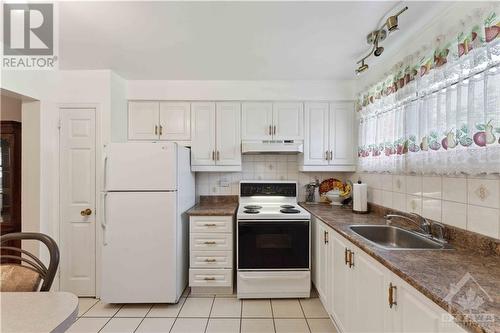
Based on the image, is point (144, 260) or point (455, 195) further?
point (144, 260)

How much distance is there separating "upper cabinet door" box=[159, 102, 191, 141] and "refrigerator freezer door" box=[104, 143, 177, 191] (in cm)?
61

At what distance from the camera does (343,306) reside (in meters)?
1.79

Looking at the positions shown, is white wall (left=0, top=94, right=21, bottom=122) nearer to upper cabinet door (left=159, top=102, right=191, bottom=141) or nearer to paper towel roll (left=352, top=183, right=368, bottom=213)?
upper cabinet door (left=159, top=102, right=191, bottom=141)

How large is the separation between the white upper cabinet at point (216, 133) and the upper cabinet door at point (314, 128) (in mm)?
835

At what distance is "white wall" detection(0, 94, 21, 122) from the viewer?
2.91 m

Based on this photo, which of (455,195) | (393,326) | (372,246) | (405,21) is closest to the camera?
(393,326)

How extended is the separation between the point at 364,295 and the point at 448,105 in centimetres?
128

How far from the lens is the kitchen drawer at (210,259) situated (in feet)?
8.28

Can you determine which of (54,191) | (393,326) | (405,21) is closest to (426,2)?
(405,21)

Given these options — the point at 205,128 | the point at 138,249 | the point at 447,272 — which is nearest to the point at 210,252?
the point at 138,249

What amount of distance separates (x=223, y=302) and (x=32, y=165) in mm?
2396

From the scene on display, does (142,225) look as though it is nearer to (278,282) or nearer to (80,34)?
(278,282)

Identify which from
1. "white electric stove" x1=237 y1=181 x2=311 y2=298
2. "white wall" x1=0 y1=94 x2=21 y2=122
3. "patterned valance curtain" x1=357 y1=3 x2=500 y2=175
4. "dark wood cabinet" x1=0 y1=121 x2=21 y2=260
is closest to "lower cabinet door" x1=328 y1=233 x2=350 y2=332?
"white electric stove" x1=237 y1=181 x2=311 y2=298

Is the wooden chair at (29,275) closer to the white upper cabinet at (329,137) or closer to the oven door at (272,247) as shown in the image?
the oven door at (272,247)
